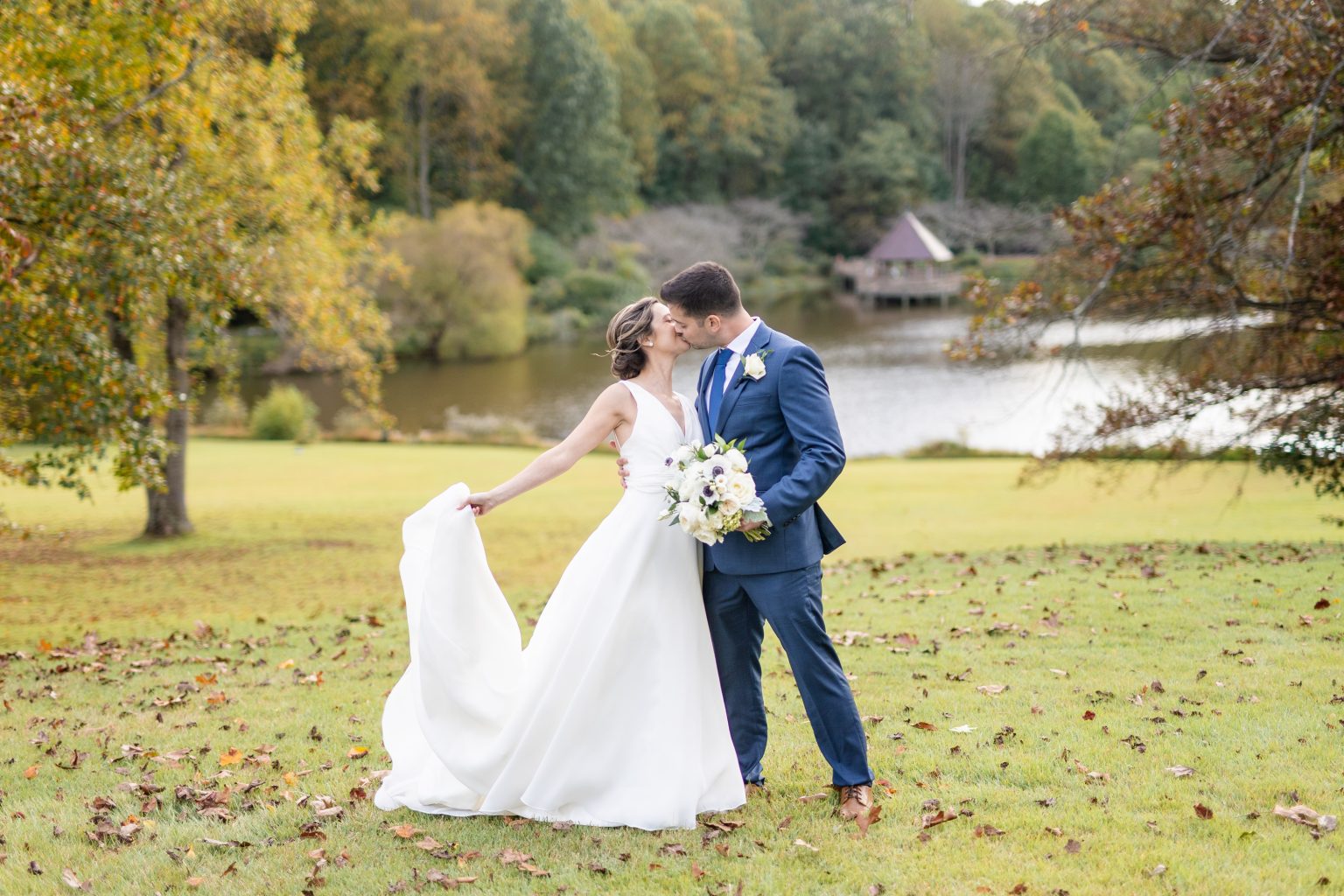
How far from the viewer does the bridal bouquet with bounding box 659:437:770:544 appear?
4.33 m

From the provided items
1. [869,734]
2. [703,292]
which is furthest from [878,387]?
[703,292]

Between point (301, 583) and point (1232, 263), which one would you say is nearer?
point (1232, 263)

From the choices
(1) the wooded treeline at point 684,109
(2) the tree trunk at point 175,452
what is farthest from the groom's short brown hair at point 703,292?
(1) the wooded treeline at point 684,109

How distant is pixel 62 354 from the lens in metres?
9.78

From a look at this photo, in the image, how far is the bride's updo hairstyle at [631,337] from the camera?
4910 mm

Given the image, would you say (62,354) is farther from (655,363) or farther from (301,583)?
(655,363)

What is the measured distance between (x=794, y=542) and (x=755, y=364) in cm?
75

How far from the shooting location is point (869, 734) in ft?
18.8

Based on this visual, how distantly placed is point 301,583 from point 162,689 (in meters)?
5.73

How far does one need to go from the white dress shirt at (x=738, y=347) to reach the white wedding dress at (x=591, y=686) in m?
0.36

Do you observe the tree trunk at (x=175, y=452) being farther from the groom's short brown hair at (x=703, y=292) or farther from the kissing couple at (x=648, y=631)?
the groom's short brown hair at (x=703, y=292)

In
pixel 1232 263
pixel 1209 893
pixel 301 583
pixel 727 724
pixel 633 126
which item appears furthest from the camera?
pixel 633 126

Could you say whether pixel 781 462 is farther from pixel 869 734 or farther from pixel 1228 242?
pixel 1228 242

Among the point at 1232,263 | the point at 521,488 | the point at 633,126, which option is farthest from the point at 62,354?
the point at 633,126
